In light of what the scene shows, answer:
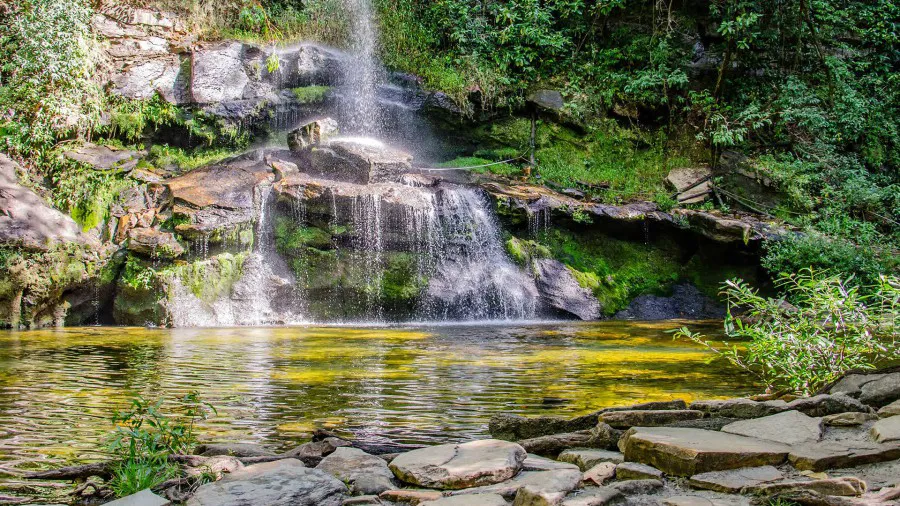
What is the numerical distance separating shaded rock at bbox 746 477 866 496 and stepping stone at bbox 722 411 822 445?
51 cm

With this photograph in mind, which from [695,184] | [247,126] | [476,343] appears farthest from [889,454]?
[247,126]

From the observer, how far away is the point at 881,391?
321 cm

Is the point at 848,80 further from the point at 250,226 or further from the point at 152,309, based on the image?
the point at 152,309

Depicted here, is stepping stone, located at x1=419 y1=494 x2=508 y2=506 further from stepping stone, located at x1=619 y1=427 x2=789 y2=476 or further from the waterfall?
the waterfall

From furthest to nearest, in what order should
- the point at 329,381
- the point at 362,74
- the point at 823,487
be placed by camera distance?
1. the point at 362,74
2. the point at 329,381
3. the point at 823,487

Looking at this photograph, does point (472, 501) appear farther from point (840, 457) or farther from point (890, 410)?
point (890, 410)

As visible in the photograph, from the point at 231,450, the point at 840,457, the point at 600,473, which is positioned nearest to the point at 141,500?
the point at 231,450

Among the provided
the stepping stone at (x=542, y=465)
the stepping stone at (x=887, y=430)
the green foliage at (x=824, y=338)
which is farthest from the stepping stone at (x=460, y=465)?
the green foliage at (x=824, y=338)

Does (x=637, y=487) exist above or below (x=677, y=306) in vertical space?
below

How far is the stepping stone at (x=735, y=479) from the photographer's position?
2221mm

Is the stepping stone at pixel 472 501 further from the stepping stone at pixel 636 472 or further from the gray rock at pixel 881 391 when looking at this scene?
the gray rock at pixel 881 391

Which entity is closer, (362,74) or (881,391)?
(881,391)

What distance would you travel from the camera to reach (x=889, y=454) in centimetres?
239

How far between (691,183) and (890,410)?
40.5 ft
